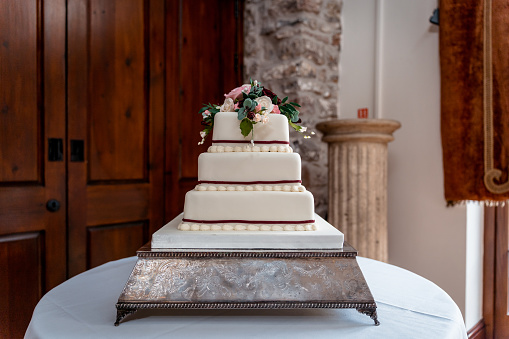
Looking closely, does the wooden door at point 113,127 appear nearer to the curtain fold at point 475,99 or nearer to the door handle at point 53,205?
the door handle at point 53,205

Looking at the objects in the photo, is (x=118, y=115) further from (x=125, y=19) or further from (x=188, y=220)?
(x=188, y=220)

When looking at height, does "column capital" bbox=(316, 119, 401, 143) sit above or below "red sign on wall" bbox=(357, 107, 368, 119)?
below

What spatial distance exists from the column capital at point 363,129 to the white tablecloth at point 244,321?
4.07 ft

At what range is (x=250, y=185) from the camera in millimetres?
967

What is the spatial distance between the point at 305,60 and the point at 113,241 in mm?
1745

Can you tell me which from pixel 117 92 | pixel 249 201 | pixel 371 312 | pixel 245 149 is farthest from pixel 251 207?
pixel 117 92

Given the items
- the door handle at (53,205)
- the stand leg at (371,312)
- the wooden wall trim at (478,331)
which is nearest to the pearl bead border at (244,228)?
the stand leg at (371,312)

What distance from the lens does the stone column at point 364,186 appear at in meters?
2.11

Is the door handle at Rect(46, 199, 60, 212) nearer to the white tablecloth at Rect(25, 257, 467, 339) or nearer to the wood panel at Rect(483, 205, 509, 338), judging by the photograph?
the white tablecloth at Rect(25, 257, 467, 339)

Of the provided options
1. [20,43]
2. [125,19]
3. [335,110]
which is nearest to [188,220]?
[20,43]

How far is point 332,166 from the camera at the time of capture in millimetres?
2225

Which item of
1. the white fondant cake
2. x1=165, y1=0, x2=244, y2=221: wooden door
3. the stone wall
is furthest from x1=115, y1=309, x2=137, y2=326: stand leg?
the stone wall

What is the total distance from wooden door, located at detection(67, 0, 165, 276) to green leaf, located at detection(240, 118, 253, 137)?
1.25 m

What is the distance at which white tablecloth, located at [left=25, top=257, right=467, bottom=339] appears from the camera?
74cm
